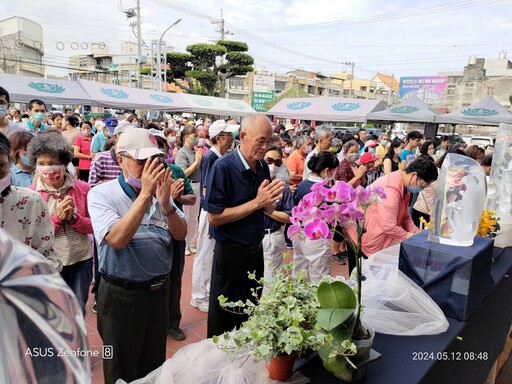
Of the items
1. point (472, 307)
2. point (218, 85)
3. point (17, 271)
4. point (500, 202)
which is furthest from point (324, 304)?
point (218, 85)

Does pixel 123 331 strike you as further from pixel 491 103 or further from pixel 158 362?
pixel 491 103

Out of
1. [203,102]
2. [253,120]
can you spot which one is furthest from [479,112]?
[253,120]

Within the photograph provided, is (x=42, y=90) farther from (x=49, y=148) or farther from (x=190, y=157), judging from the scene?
(x=49, y=148)

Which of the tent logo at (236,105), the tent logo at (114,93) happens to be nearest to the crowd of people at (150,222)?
the tent logo at (114,93)

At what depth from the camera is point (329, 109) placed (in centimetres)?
1345

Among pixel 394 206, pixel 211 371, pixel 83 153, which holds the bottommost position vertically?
pixel 211 371

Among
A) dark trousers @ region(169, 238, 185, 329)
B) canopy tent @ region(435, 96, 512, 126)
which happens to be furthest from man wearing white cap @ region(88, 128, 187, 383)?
canopy tent @ region(435, 96, 512, 126)

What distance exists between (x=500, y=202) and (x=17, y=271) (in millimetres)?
3396

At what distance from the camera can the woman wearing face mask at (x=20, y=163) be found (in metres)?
2.49

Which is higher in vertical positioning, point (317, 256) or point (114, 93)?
point (114, 93)

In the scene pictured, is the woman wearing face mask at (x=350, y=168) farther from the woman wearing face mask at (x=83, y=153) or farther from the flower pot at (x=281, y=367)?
the woman wearing face mask at (x=83, y=153)

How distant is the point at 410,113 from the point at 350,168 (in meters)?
7.30

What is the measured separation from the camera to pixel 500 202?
2943 millimetres

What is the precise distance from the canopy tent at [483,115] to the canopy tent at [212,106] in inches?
346
